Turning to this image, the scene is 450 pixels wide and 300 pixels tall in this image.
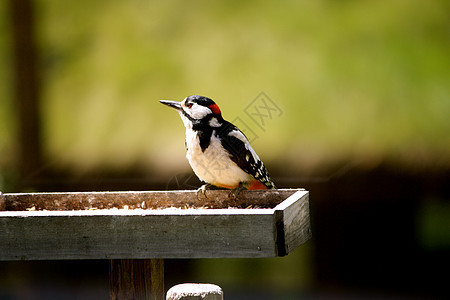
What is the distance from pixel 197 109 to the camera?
10.7 feet

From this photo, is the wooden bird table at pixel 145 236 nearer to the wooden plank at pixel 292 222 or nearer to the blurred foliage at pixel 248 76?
the wooden plank at pixel 292 222

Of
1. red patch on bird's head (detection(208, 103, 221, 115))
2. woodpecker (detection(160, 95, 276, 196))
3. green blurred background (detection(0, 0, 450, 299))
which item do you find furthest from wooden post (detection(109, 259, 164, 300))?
green blurred background (detection(0, 0, 450, 299))

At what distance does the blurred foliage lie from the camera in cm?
410

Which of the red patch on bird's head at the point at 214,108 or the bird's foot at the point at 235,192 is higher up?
the red patch on bird's head at the point at 214,108

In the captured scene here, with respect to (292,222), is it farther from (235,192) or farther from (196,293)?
(235,192)

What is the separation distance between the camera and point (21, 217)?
7.92 feet

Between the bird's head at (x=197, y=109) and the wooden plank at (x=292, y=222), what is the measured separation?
27.4 inches

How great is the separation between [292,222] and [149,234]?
21.5 inches

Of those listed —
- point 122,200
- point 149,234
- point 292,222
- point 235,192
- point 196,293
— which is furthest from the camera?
point 122,200

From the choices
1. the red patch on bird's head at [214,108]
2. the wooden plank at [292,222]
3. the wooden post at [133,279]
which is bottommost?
the wooden post at [133,279]

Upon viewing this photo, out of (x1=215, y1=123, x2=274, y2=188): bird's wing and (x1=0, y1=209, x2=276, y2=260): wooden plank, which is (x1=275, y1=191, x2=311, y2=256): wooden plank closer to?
(x1=0, y1=209, x2=276, y2=260): wooden plank

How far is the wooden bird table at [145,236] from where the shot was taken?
228cm

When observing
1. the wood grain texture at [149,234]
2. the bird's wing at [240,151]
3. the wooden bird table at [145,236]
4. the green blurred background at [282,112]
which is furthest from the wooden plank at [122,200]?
the green blurred background at [282,112]

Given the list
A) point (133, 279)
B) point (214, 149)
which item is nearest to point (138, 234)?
point (133, 279)
